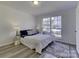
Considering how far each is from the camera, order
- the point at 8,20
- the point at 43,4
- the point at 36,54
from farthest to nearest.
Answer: the point at 8,20 → the point at 43,4 → the point at 36,54

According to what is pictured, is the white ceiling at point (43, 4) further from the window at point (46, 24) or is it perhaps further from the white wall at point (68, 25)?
the window at point (46, 24)

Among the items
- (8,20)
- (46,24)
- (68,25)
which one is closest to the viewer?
(8,20)

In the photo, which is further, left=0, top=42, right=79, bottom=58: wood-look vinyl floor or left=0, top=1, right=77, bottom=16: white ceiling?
left=0, top=1, right=77, bottom=16: white ceiling

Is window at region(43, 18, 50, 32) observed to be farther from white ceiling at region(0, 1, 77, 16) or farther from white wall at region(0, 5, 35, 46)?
white ceiling at region(0, 1, 77, 16)

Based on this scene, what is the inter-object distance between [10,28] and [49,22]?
3.04 metres

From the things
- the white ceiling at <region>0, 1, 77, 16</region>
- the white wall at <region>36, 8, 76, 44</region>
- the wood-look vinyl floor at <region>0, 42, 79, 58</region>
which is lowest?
the wood-look vinyl floor at <region>0, 42, 79, 58</region>

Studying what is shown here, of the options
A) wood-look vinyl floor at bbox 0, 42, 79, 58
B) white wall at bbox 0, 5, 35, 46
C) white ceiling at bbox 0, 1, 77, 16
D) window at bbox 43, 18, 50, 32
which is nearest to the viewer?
wood-look vinyl floor at bbox 0, 42, 79, 58

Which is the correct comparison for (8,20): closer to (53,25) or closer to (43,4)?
(43,4)

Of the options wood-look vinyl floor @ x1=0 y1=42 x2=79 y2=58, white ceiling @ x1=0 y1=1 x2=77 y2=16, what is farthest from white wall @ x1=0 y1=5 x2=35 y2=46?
wood-look vinyl floor @ x1=0 y1=42 x2=79 y2=58

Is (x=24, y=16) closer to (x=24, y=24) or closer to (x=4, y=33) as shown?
(x=24, y=24)

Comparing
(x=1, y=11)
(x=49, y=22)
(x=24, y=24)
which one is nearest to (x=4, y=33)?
(x=1, y=11)

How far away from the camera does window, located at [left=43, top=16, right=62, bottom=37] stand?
5.32 meters

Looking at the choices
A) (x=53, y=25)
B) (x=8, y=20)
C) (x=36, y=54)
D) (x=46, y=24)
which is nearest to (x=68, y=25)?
(x=53, y=25)

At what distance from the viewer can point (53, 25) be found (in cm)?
565
